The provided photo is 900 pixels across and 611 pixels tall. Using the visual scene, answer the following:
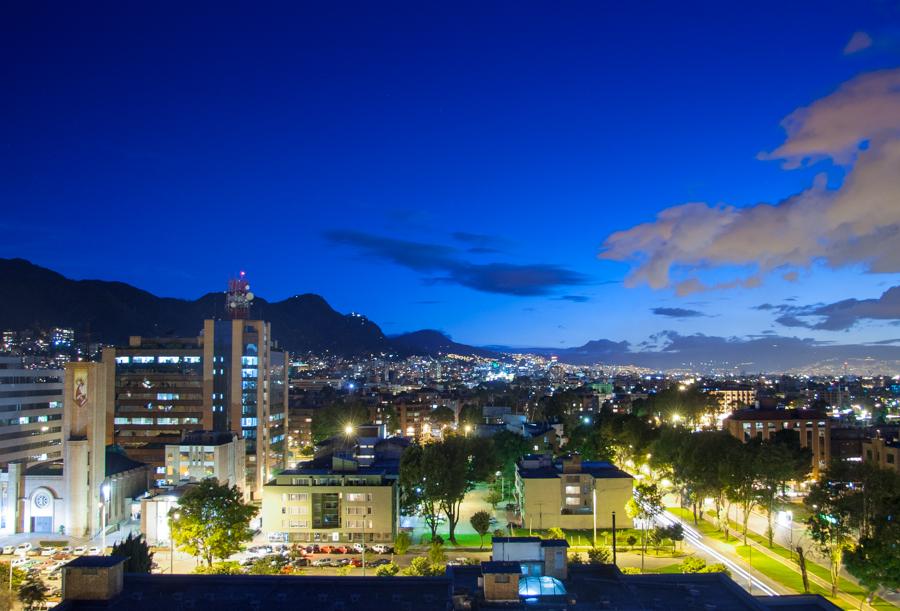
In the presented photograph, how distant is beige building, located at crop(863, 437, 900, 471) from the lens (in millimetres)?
52281

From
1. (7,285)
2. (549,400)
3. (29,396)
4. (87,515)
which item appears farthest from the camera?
(7,285)

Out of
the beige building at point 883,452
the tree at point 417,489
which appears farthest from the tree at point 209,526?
the beige building at point 883,452

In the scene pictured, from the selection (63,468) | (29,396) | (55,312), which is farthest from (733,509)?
(55,312)

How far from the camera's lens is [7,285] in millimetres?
189125

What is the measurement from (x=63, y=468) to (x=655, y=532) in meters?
36.5

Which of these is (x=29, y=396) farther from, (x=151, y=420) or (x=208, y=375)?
(x=208, y=375)

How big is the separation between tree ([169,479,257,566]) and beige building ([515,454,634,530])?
60.7 ft

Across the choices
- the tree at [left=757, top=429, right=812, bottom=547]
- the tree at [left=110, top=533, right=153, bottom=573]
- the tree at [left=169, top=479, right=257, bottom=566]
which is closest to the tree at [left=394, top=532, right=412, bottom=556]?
the tree at [left=169, top=479, right=257, bottom=566]

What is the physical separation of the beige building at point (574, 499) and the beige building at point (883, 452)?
21716mm

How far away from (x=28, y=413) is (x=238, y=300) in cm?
1952

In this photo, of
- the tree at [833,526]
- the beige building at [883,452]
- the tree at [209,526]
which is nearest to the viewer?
the tree at [833,526]

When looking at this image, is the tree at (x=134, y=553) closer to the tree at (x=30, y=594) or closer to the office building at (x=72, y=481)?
the tree at (x=30, y=594)

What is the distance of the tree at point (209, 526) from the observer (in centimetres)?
3262

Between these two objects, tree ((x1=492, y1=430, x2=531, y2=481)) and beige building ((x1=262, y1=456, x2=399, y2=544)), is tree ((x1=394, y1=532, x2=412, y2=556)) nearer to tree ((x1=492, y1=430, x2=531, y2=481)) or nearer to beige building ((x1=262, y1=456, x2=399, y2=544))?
beige building ((x1=262, y1=456, x2=399, y2=544))
